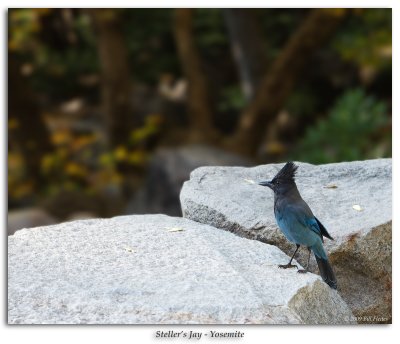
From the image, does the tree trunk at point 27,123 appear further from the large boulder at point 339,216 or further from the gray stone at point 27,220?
the large boulder at point 339,216

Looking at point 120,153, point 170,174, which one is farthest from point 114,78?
point 170,174

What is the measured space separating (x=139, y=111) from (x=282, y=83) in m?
3.28

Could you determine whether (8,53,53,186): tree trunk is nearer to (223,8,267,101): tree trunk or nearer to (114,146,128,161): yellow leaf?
(114,146,128,161): yellow leaf

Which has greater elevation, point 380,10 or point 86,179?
point 380,10

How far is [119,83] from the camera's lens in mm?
9422

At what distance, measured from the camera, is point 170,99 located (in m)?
11.6

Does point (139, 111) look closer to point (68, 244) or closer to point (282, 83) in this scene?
point (282, 83)

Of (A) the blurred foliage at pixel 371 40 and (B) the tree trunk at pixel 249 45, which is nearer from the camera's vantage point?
(A) the blurred foliage at pixel 371 40

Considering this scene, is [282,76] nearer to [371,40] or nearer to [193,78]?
[371,40]

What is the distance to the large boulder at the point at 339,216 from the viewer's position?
3672mm

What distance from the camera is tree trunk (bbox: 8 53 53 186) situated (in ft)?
30.5

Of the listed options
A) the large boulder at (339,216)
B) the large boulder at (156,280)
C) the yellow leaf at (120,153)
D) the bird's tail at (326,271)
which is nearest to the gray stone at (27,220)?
the yellow leaf at (120,153)

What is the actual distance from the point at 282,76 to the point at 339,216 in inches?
201
